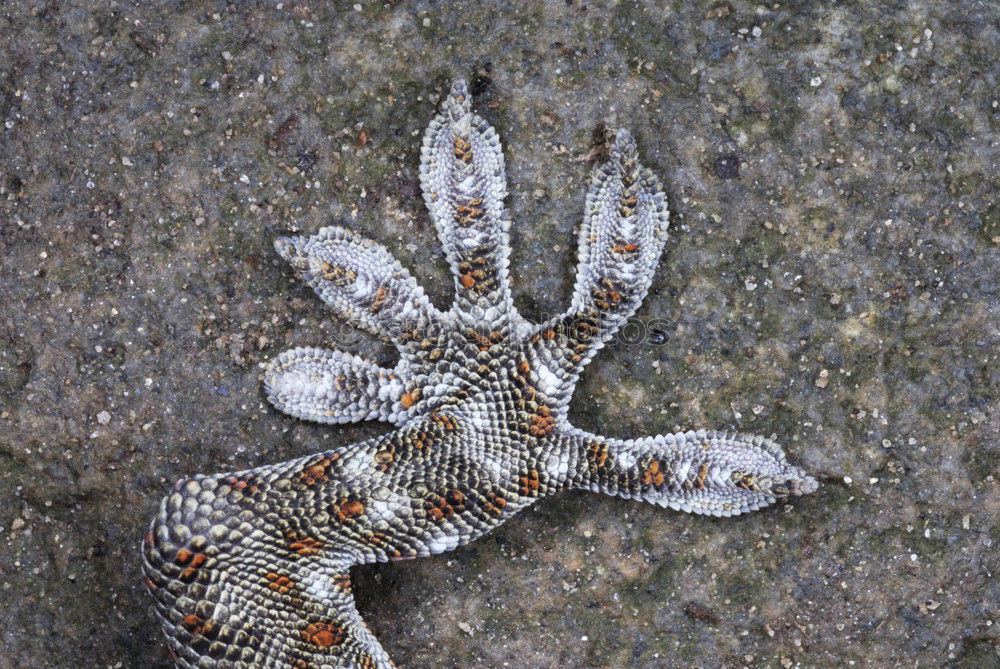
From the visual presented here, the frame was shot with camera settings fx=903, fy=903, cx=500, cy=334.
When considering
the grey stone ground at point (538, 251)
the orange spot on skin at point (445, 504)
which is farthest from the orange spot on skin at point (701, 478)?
the orange spot on skin at point (445, 504)

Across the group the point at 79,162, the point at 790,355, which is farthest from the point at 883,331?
the point at 79,162

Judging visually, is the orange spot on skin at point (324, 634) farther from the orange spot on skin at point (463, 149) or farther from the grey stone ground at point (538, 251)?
the orange spot on skin at point (463, 149)

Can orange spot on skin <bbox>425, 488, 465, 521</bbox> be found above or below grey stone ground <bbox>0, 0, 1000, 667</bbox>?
below

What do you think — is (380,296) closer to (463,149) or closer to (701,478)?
(463,149)

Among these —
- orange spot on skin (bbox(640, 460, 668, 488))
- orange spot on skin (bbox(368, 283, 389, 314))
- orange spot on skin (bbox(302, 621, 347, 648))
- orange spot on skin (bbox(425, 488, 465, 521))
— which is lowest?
orange spot on skin (bbox(302, 621, 347, 648))

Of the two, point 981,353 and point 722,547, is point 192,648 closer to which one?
point 722,547

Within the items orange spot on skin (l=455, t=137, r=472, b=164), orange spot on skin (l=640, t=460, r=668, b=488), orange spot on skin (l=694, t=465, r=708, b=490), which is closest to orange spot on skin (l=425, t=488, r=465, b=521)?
orange spot on skin (l=640, t=460, r=668, b=488)

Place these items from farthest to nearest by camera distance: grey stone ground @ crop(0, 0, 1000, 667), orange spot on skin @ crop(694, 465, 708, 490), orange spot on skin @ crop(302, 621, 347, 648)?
grey stone ground @ crop(0, 0, 1000, 667)
orange spot on skin @ crop(694, 465, 708, 490)
orange spot on skin @ crop(302, 621, 347, 648)

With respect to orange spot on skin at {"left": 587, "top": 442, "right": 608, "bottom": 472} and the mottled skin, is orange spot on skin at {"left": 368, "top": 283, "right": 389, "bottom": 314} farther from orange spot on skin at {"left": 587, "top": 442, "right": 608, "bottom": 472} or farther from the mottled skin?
orange spot on skin at {"left": 587, "top": 442, "right": 608, "bottom": 472}
